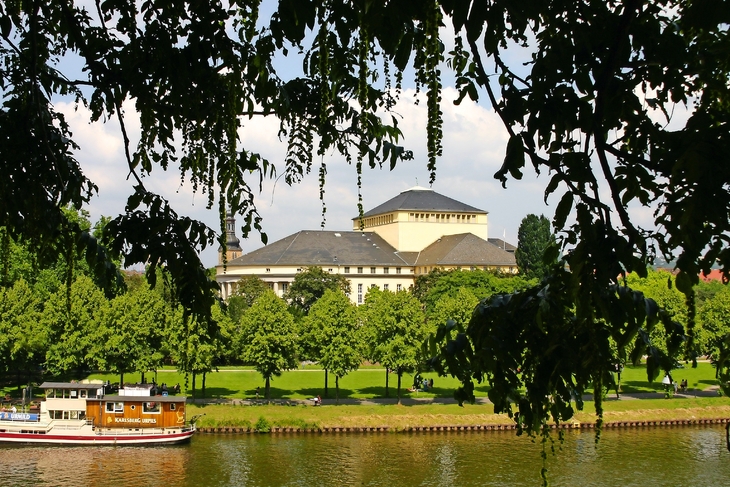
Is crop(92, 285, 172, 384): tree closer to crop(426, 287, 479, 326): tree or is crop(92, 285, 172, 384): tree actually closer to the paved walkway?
the paved walkway

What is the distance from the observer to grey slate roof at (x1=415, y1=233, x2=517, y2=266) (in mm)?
89625

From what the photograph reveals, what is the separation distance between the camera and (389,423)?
3600cm

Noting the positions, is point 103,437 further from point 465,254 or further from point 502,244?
point 502,244

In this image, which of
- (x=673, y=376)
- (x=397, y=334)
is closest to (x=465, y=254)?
(x=673, y=376)

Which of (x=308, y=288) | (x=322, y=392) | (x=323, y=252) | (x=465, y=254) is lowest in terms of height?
(x=322, y=392)

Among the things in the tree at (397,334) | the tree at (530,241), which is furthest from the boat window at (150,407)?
the tree at (530,241)

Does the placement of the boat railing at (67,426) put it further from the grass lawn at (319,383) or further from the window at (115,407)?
the grass lawn at (319,383)

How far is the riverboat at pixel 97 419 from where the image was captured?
112 ft

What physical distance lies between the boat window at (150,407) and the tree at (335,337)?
8.33 meters

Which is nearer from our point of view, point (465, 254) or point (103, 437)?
point (103, 437)

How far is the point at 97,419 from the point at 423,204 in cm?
7235

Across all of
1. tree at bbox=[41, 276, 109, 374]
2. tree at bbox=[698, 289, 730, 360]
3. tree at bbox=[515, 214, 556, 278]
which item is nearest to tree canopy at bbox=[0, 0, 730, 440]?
tree at bbox=[41, 276, 109, 374]

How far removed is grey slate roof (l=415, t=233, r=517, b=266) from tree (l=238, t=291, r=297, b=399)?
48321 mm

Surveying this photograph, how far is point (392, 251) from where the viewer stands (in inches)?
3912
